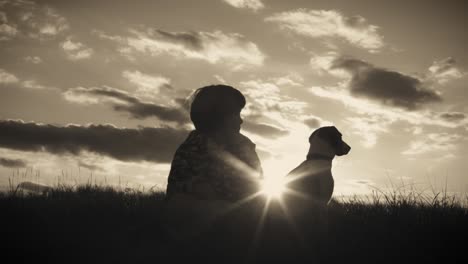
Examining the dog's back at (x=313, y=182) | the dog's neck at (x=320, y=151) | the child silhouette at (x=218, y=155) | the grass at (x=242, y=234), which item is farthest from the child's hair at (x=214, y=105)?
the dog's neck at (x=320, y=151)

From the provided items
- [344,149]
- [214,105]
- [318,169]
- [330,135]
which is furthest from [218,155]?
[344,149]

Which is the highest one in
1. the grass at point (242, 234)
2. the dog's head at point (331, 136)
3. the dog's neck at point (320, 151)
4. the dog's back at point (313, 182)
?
the dog's head at point (331, 136)

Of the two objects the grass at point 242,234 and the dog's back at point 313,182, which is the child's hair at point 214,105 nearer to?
the grass at point 242,234

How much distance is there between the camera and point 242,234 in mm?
6871

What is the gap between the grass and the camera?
21.9ft

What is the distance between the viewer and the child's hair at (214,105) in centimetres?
638

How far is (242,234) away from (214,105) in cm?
207

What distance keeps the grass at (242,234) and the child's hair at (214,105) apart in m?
1.35

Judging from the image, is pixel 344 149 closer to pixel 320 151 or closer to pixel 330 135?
pixel 330 135

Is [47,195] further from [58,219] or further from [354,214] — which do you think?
[354,214]

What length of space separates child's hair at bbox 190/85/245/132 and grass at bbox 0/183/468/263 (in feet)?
4.43

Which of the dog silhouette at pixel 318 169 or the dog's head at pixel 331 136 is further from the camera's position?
the dog's head at pixel 331 136

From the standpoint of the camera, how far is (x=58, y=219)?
8367 millimetres

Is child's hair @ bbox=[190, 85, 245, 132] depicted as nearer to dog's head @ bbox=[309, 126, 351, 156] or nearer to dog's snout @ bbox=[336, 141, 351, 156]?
dog's head @ bbox=[309, 126, 351, 156]
